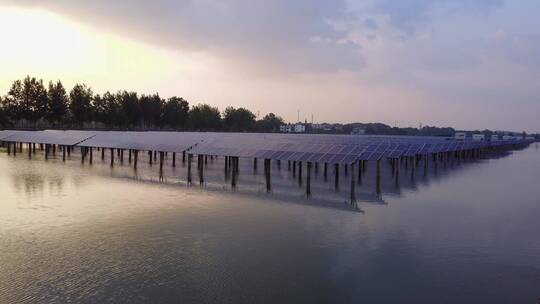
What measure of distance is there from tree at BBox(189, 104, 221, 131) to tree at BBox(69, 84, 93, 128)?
38734 mm

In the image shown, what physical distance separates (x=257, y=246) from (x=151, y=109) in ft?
333

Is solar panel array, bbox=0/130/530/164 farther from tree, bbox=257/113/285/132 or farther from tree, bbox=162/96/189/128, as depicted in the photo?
tree, bbox=257/113/285/132

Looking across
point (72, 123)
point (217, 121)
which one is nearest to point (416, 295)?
point (72, 123)

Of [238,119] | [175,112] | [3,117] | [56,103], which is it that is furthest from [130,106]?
[238,119]

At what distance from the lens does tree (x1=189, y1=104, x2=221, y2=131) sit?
130m

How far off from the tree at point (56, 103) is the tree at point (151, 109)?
74.0 ft

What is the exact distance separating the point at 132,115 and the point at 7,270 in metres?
98.1

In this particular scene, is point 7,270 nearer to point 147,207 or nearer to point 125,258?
point 125,258

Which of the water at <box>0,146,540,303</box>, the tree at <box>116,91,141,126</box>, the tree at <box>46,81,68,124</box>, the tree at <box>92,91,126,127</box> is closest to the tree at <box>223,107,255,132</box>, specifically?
the tree at <box>116,91,141,126</box>

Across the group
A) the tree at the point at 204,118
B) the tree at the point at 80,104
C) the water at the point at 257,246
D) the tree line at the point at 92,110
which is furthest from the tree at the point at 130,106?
the water at the point at 257,246

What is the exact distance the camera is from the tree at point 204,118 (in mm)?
130250

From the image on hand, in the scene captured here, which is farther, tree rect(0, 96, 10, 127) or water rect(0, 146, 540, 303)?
tree rect(0, 96, 10, 127)

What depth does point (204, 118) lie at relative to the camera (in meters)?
133

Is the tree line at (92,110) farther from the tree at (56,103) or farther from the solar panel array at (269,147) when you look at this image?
the solar panel array at (269,147)
